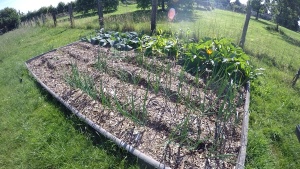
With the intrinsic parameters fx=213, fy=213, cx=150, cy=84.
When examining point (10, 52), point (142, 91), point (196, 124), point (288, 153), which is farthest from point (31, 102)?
point (10, 52)

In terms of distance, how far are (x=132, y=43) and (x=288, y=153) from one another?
394 cm

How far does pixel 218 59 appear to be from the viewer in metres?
3.85

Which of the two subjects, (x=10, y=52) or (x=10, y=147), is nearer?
(x=10, y=147)

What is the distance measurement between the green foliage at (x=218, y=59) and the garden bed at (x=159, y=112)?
30cm

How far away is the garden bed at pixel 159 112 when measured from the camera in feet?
8.04

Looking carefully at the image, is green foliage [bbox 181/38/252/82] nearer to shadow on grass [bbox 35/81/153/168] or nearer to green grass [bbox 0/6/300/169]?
green grass [bbox 0/6/300/169]

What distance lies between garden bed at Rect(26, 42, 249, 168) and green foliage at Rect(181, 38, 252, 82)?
0.99 ft

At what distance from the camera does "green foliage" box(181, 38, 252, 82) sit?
3.76 metres

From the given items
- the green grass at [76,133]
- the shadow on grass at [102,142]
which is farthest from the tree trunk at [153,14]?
the shadow on grass at [102,142]

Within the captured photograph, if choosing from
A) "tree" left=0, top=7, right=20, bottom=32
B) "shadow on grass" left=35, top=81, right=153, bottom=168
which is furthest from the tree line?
"shadow on grass" left=35, top=81, right=153, bottom=168

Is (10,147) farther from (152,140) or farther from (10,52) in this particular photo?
(10,52)

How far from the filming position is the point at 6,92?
471 cm

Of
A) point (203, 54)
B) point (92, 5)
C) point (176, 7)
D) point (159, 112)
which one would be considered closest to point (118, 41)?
point (203, 54)

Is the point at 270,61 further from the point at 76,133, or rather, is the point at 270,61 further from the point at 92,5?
the point at 92,5
